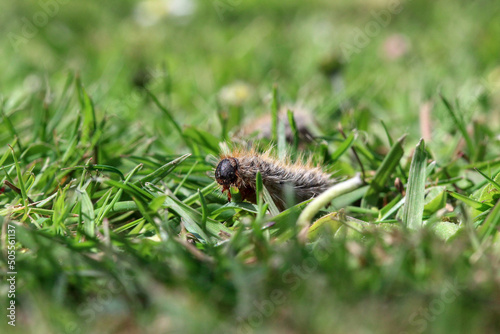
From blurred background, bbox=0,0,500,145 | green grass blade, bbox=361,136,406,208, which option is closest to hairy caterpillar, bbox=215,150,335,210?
green grass blade, bbox=361,136,406,208

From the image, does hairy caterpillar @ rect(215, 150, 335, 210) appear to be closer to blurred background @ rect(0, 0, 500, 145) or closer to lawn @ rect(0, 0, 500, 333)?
lawn @ rect(0, 0, 500, 333)

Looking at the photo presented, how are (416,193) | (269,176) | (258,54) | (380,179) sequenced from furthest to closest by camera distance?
(258,54) → (380,179) → (269,176) → (416,193)

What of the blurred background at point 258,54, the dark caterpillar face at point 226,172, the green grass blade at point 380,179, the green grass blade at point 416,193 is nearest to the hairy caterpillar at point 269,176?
the dark caterpillar face at point 226,172

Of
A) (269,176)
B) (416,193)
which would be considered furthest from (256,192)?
(416,193)

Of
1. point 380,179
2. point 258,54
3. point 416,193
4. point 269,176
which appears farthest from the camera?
point 258,54

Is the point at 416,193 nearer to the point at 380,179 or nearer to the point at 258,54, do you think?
the point at 380,179

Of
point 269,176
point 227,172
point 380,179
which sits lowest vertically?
point 380,179

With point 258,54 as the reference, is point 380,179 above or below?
below
